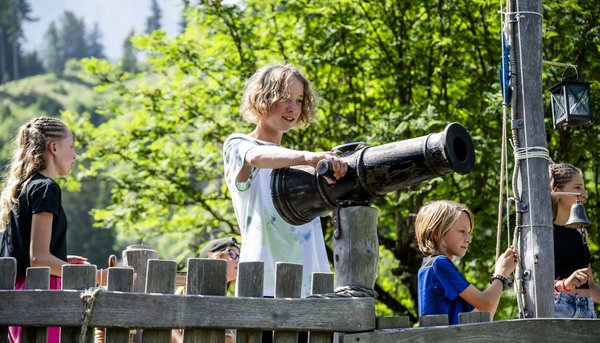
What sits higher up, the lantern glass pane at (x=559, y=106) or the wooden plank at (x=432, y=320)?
the lantern glass pane at (x=559, y=106)

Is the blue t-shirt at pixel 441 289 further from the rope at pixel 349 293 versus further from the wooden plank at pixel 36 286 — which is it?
the wooden plank at pixel 36 286

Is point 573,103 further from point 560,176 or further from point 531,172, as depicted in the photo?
point 531,172

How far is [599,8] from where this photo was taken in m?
7.73

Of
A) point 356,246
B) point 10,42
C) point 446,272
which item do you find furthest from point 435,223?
point 10,42

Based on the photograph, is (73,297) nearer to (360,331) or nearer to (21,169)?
(360,331)

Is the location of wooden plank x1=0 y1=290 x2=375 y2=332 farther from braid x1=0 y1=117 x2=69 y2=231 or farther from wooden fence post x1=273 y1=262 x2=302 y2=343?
braid x1=0 y1=117 x2=69 y2=231

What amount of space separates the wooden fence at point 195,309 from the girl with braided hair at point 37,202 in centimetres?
64

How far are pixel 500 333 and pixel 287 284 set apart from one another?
0.88 metres

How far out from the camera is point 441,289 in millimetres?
3830

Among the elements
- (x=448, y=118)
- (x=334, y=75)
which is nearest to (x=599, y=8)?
(x=448, y=118)

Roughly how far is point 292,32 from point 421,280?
6217 mm

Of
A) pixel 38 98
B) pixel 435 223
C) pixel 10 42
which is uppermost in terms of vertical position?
pixel 10 42

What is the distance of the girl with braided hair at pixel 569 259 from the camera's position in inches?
186

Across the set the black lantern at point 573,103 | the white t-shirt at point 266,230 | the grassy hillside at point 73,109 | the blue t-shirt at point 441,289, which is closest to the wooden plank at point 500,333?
the white t-shirt at point 266,230
